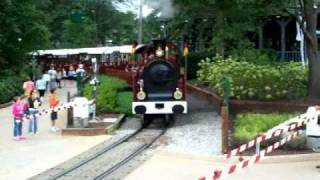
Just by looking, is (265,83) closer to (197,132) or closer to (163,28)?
(197,132)

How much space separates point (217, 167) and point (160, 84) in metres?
8.16

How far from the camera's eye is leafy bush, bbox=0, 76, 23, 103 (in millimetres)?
32844

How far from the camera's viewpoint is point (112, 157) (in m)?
15.6

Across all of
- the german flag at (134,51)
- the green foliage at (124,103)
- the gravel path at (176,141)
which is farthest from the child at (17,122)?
the green foliage at (124,103)

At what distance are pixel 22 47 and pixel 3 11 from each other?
424cm

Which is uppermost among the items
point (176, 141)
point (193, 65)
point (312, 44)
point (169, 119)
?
point (312, 44)

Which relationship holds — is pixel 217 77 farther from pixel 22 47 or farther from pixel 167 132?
pixel 22 47

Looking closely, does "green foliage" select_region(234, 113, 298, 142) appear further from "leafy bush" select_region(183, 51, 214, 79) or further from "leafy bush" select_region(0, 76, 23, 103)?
"leafy bush" select_region(183, 51, 214, 79)

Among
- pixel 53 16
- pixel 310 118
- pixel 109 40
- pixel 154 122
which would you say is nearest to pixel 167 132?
pixel 154 122

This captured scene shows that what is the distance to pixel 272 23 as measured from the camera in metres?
42.4

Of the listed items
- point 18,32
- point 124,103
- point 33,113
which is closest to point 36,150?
point 33,113

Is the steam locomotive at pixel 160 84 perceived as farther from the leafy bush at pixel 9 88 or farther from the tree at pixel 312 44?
the leafy bush at pixel 9 88

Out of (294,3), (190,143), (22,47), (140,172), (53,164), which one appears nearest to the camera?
(140,172)

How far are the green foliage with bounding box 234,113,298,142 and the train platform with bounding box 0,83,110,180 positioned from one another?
372 cm
